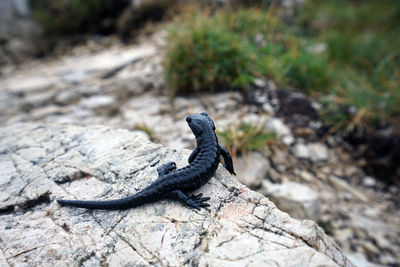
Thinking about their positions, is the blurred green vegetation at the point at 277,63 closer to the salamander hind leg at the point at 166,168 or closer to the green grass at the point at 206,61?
the green grass at the point at 206,61

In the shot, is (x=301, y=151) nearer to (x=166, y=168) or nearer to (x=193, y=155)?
(x=193, y=155)

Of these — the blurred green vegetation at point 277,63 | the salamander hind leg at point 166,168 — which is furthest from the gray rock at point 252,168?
the blurred green vegetation at point 277,63

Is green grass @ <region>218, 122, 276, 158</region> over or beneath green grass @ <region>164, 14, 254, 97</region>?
beneath

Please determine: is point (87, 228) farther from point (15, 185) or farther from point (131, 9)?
point (131, 9)

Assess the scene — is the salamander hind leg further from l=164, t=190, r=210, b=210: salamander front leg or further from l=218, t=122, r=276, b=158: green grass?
l=218, t=122, r=276, b=158: green grass

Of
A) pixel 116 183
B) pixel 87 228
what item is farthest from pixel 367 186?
pixel 87 228

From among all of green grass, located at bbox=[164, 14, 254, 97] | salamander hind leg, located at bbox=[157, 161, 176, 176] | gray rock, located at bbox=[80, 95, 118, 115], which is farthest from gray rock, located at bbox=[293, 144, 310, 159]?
gray rock, located at bbox=[80, 95, 118, 115]
